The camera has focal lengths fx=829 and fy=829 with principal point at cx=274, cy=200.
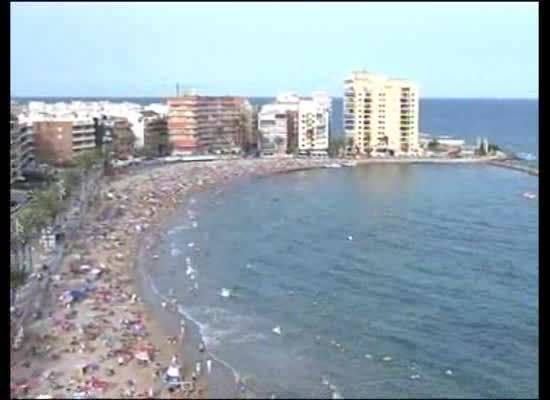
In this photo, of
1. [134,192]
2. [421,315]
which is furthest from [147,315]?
[134,192]

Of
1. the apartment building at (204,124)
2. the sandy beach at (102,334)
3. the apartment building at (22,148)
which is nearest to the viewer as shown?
the sandy beach at (102,334)

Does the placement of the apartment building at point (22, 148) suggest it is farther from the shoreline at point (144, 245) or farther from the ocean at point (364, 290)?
the ocean at point (364, 290)

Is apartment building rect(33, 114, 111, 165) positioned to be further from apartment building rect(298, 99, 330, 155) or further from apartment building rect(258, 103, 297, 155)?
apartment building rect(298, 99, 330, 155)

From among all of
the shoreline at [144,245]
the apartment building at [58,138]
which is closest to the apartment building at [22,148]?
the apartment building at [58,138]

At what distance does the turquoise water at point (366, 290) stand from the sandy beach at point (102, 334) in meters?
0.30

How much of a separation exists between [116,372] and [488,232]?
6565mm

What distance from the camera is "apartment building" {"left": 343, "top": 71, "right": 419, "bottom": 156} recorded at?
20062 millimetres

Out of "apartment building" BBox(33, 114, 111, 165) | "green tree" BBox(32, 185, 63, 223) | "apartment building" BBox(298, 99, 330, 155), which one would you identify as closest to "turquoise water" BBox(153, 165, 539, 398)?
"green tree" BBox(32, 185, 63, 223)

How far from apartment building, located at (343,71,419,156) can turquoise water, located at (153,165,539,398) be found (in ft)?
20.3

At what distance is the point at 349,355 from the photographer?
5426mm

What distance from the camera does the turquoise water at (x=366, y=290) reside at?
5.06m

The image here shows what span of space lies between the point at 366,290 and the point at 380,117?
516 inches

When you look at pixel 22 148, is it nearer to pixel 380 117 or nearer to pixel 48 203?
pixel 48 203
